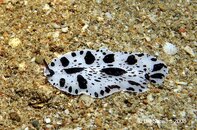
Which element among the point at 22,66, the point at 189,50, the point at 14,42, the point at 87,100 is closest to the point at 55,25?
the point at 14,42

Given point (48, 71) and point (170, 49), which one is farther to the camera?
point (170, 49)

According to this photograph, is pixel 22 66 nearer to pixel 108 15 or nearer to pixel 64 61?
pixel 64 61

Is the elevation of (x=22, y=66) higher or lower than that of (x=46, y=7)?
lower

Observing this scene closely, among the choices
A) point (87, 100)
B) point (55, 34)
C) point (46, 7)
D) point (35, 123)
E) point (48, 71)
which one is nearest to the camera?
point (35, 123)

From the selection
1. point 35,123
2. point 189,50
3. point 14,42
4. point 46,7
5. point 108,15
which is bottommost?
point 35,123

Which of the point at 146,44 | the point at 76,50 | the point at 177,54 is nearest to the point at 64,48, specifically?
the point at 76,50

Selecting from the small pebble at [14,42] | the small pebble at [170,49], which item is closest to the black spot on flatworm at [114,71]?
the small pebble at [170,49]
